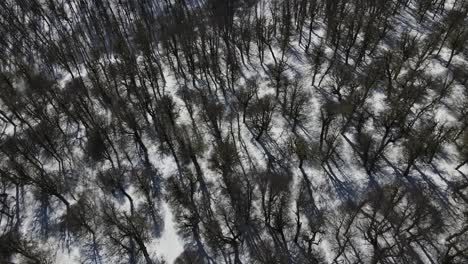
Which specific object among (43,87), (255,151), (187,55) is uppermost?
(43,87)

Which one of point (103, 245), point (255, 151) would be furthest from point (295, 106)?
point (103, 245)

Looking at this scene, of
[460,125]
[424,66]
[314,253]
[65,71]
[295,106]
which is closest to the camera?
[314,253]

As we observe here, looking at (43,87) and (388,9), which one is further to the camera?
(388,9)

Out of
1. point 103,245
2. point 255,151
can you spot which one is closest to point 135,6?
point 255,151

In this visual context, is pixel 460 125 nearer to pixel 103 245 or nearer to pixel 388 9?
pixel 388 9

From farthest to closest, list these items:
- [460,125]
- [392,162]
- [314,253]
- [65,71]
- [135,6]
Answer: [135,6] → [65,71] → [460,125] → [392,162] → [314,253]

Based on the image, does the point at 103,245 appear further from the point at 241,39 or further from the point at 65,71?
the point at 241,39

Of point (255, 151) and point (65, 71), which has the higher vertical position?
point (65, 71)
